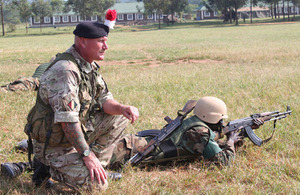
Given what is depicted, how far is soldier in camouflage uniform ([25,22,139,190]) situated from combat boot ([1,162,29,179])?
0.82 feet

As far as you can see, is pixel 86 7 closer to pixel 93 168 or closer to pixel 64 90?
Answer: pixel 64 90

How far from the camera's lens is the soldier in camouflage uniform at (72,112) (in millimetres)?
3344

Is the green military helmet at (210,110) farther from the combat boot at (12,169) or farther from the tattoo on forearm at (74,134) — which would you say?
the combat boot at (12,169)

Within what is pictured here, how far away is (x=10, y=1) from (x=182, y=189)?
217ft

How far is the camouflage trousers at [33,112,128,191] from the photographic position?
351 cm

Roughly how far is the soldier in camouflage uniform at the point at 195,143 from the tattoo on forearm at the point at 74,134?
3.30 feet

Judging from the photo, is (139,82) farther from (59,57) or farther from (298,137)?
(59,57)

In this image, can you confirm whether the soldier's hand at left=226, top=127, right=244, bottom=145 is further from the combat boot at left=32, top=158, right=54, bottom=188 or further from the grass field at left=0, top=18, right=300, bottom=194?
the combat boot at left=32, top=158, right=54, bottom=188

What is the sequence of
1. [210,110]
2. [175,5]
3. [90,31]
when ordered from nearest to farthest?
[90,31] < [210,110] < [175,5]

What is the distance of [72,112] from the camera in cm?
332

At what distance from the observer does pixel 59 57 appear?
359cm

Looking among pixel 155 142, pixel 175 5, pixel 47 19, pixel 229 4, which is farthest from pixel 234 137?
pixel 47 19

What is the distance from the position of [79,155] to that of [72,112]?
49cm

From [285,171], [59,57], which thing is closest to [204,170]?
[285,171]
